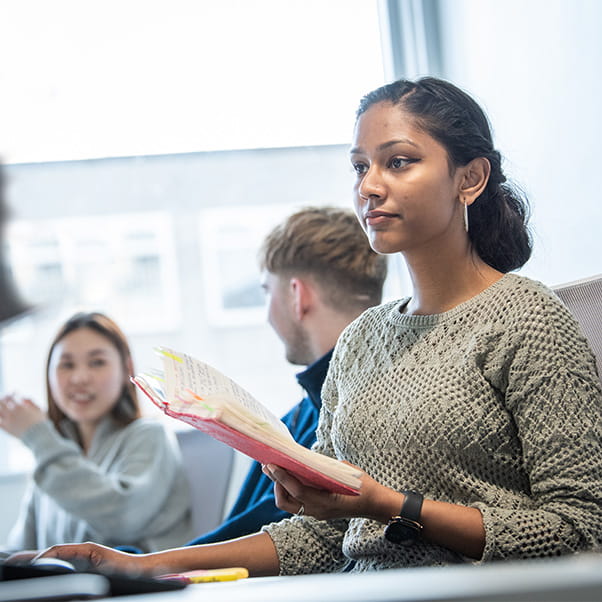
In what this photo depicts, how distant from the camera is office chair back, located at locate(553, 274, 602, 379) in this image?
1097 mm

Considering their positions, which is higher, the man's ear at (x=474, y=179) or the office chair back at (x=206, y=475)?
the man's ear at (x=474, y=179)

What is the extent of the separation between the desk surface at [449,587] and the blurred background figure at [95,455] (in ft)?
5.73

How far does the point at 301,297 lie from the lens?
5.64 ft

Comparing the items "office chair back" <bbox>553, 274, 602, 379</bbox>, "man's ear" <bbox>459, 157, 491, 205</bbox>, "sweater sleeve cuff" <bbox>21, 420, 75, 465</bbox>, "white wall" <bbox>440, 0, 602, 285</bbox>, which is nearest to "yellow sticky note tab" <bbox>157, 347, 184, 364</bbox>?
"man's ear" <bbox>459, 157, 491, 205</bbox>

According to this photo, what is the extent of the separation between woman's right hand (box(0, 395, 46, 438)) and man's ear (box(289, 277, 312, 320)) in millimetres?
851

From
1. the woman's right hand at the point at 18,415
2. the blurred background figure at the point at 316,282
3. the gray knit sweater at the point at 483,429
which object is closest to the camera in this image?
the gray knit sweater at the point at 483,429

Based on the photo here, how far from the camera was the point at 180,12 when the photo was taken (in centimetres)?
247

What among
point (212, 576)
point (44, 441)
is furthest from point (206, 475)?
point (212, 576)

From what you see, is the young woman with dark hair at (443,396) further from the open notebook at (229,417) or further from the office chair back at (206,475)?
the office chair back at (206,475)

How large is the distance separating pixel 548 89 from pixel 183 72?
1.26 metres

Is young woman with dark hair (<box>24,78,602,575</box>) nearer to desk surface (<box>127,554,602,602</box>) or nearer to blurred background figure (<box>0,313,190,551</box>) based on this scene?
desk surface (<box>127,554,602,602</box>)

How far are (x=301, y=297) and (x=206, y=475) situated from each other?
67cm

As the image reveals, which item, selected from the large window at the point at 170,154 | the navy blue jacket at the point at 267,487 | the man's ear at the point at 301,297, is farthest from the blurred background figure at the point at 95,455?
the man's ear at the point at 301,297

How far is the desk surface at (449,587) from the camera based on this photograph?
28 centimetres
